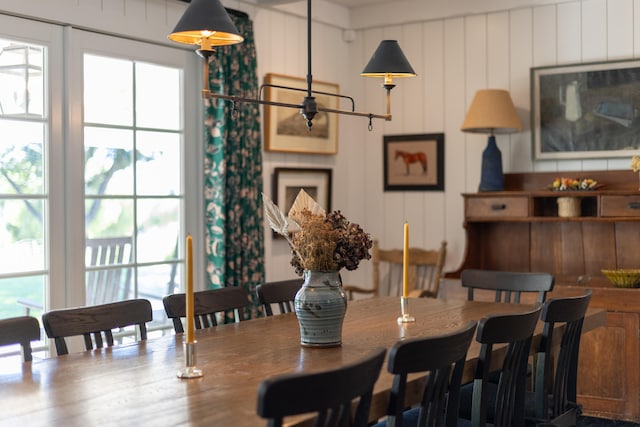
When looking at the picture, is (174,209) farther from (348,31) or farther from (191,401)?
(191,401)

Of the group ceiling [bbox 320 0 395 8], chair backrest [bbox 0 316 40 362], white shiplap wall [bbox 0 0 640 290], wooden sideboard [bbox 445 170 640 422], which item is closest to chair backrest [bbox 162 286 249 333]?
chair backrest [bbox 0 316 40 362]

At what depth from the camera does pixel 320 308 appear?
9.32 ft

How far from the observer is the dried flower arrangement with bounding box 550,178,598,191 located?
510 centimetres

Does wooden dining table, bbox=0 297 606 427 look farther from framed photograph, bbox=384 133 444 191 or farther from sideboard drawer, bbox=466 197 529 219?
framed photograph, bbox=384 133 444 191

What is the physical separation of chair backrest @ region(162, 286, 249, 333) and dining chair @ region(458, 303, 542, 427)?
109 centimetres

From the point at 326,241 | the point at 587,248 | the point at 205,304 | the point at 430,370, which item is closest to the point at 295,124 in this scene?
the point at 587,248

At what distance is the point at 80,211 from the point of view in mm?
4285

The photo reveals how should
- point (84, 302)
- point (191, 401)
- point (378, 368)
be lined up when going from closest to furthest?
point (378, 368) → point (191, 401) → point (84, 302)

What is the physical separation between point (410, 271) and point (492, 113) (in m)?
1.37

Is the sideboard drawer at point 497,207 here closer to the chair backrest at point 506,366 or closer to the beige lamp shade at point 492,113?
the beige lamp shade at point 492,113

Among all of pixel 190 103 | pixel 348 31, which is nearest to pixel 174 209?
pixel 190 103

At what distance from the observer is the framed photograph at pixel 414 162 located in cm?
593

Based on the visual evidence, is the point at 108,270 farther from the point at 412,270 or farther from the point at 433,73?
the point at 433,73

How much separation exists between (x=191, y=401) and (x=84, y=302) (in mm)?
2355
